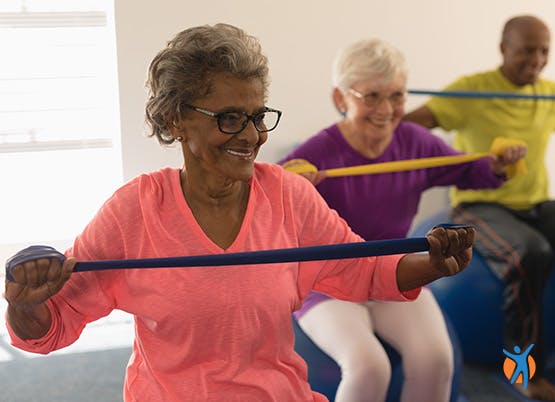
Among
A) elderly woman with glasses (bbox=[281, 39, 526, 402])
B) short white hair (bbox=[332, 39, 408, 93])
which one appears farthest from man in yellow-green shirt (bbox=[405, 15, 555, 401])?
short white hair (bbox=[332, 39, 408, 93])

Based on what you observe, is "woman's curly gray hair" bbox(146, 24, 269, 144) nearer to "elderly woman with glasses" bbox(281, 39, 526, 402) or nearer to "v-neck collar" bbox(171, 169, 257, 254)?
"v-neck collar" bbox(171, 169, 257, 254)

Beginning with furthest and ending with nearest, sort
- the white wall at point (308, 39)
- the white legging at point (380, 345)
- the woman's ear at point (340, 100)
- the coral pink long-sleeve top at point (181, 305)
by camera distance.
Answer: the white wall at point (308, 39)
the woman's ear at point (340, 100)
the white legging at point (380, 345)
the coral pink long-sleeve top at point (181, 305)

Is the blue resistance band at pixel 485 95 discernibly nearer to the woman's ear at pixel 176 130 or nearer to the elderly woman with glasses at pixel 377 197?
the elderly woman with glasses at pixel 377 197

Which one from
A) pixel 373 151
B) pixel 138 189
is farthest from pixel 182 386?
pixel 373 151

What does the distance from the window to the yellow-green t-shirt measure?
4.94 feet

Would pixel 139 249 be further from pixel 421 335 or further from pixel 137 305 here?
pixel 421 335

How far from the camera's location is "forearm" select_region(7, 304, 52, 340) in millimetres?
1582

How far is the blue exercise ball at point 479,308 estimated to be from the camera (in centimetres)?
316


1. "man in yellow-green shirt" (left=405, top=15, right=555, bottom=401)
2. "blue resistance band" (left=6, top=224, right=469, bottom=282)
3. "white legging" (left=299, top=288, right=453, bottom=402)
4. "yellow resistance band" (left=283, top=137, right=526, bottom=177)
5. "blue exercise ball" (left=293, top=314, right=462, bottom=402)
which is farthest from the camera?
"man in yellow-green shirt" (left=405, top=15, right=555, bottom=401)

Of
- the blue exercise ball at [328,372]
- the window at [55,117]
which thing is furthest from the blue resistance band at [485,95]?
the window at [55,117]

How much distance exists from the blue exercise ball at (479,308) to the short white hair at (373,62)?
876mm

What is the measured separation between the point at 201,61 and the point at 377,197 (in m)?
1.13

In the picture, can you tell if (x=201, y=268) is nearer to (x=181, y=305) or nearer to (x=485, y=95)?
(x=181, y=305)

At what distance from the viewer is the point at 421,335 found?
7.84 ft
